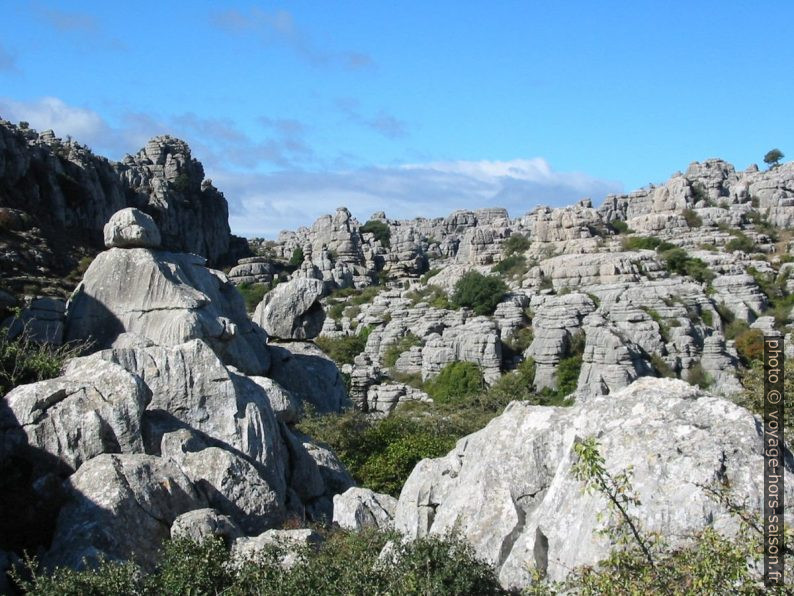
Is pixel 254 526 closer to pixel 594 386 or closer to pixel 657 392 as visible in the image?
pixel 657 392

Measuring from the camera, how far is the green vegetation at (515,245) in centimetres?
6955

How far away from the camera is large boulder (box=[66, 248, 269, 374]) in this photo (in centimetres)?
1627

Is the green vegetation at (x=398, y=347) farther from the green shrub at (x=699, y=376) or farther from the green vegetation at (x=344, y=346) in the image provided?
the green shrub at (x=699, y=376)

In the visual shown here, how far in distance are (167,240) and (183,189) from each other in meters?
14.1

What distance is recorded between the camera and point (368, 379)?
44500mm

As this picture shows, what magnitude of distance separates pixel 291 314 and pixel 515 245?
48519mm

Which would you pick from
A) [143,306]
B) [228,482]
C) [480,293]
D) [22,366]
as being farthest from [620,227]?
[228,482]

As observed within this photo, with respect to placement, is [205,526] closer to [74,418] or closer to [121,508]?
[121,508]

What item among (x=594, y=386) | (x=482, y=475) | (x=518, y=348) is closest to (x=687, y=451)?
(x=482, y=475)

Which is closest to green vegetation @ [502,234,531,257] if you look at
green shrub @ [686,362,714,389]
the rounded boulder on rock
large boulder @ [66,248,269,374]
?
green shrub @ [686,362,714,389]

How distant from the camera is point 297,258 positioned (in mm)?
85750

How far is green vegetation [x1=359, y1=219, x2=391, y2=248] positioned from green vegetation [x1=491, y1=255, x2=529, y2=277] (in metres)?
28.1

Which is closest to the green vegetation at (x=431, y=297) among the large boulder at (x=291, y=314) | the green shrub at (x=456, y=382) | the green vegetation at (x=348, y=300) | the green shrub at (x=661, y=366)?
the green vegetation at (x=348, y=300)

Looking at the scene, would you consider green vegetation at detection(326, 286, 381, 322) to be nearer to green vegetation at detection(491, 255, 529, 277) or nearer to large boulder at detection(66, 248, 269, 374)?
green vegetation at detection(491, 255, 529, 277)
